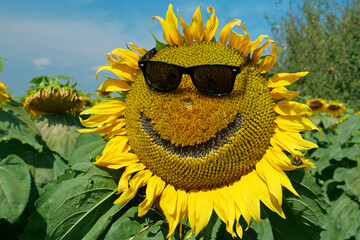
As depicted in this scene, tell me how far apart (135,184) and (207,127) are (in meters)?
0.44

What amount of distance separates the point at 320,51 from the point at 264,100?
780 inches

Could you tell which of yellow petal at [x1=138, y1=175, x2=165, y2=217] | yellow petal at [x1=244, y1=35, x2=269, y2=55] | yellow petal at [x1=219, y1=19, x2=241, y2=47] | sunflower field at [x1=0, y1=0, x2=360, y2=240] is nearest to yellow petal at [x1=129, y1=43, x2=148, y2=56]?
sunflower field at [x1=0, y1=0, x2=360, y2=240]

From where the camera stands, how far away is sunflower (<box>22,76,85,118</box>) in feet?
9.71

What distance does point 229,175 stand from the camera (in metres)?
1.54

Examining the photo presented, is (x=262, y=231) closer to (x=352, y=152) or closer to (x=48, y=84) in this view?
(x=48, y=84)

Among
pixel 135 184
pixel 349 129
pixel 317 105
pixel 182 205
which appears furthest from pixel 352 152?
pixel 135 184

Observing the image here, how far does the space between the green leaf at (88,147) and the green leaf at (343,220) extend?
12.7 ft

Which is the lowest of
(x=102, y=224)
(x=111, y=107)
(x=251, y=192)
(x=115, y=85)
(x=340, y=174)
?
(x=340, y=174)

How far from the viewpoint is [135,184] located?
1.60m

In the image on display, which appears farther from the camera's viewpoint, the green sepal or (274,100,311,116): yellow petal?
the green sepal

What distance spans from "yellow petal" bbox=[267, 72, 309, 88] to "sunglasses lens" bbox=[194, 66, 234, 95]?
21cm

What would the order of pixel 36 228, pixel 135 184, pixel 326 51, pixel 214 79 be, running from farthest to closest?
pixel 326 51
pixel 36 228
pixel 135 184
pixel 214 79

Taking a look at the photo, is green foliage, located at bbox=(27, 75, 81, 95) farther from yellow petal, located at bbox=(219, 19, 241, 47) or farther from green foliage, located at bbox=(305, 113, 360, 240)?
green foliage, located at bbox=(305, 113, 360, 240)

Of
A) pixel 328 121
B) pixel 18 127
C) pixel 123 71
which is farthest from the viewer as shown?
pixel 328 121
